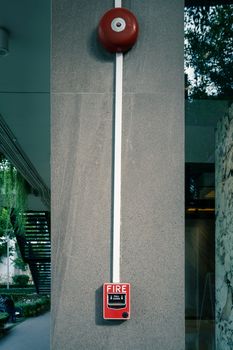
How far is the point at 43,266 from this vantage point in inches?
625

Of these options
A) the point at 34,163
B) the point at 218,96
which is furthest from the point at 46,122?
the point at 218,96

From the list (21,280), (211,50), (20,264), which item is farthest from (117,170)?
(20,264)

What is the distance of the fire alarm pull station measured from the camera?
6.53 feet

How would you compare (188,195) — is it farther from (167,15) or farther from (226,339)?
(167,15)

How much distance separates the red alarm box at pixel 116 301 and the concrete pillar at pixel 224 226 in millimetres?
1059

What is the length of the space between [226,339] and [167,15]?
6.38ft

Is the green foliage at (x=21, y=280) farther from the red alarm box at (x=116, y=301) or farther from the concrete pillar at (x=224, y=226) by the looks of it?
the red alarm box at (x=116, y=301)

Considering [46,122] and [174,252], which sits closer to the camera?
[174,252]

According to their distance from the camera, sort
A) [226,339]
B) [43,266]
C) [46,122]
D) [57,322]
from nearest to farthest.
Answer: [57,322], [226,339], [46,122], [43,266]

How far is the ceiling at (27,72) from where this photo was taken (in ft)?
11.2

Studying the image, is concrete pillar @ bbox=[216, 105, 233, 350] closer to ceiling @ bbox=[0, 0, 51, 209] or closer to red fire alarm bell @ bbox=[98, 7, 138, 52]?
red fire alarm bell @ bbox=[98, 7, 138, 52]

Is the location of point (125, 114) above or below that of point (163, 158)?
above

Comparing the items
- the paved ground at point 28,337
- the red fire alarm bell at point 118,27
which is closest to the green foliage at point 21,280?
the paved ground at point 28,337

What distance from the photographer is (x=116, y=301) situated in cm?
200
